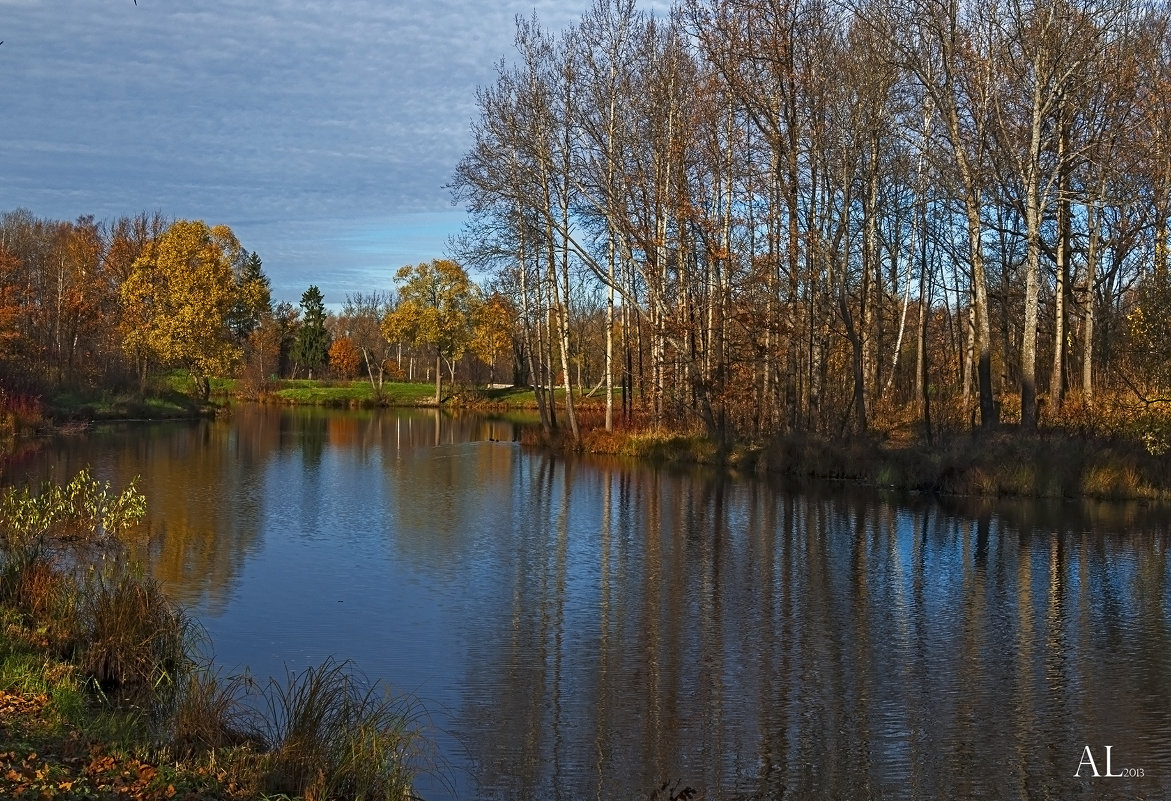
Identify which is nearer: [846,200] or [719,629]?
[719,629]

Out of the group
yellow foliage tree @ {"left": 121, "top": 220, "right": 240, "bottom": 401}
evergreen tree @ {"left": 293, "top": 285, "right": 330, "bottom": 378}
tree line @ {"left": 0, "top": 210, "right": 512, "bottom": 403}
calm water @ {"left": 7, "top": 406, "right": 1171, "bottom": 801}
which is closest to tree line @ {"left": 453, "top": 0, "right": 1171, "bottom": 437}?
calm water @ {"left": 7, "top": 406, "right": 1171, "bottom": 801}

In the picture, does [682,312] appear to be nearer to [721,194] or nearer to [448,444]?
[721,194]

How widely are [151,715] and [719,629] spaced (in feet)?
17.7

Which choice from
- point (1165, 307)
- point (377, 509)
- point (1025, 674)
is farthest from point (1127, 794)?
point (377, 509)

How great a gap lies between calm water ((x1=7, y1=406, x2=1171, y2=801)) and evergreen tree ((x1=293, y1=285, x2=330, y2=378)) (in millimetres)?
66191

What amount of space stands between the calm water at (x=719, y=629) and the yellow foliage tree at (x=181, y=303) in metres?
34.0

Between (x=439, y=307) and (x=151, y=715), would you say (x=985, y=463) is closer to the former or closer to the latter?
(x=151, y=715)

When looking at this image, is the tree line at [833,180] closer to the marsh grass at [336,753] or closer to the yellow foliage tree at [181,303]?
the marsh grass at [336,753]

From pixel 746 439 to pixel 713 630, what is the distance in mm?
18410

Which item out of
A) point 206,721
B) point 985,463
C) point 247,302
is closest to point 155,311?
point 247,302

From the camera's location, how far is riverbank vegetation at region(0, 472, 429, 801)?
5.51 m

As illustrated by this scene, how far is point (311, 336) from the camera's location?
8675cm

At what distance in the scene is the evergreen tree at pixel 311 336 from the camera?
282 ft

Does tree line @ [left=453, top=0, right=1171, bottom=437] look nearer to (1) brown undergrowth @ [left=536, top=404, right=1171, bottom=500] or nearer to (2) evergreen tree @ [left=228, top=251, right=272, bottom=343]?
(1) brown undergrowth @ [left=536, top=404, right=1171, bottom=500]
